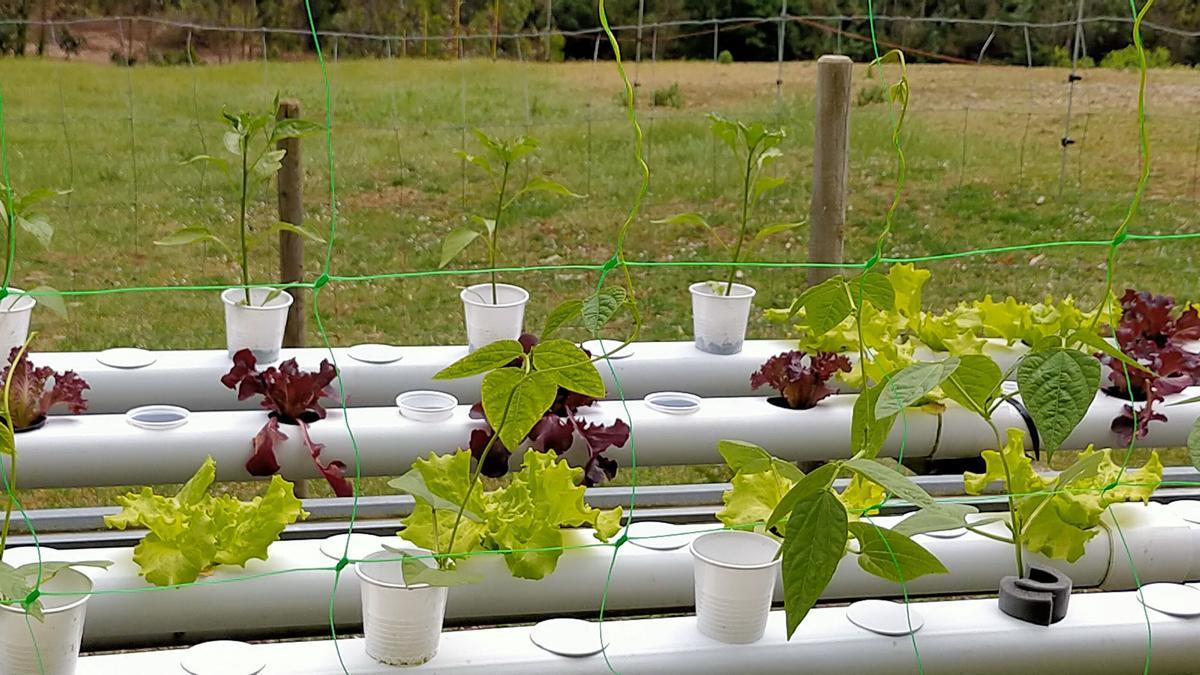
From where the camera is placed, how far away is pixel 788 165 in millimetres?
7105

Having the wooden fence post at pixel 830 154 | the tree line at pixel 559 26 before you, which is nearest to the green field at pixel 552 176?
the tree line at pixel 559 26

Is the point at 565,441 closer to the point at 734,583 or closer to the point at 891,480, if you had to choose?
the point at 734,583

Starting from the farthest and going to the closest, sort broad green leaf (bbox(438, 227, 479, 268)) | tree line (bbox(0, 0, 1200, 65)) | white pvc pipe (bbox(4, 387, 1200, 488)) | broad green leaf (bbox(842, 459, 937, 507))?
tree line (bbox(0, 0, 1200, 65)) < broad green leaf (bbox(438, 227, 479, 268)) < white pvc pipe (bbox(4, 387, 1200, 488)) < broad green leaf (bbox(842, 459, 937, 507))

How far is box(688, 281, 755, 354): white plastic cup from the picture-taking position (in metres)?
2.79

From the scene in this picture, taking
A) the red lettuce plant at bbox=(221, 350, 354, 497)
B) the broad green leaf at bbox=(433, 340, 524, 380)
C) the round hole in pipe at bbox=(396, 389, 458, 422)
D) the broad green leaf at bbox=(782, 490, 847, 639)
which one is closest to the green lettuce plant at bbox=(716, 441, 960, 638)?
the broad green leaf at bbox=(782, 490, 847, 639)

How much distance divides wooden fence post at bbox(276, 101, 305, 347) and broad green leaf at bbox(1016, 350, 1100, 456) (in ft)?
7.67

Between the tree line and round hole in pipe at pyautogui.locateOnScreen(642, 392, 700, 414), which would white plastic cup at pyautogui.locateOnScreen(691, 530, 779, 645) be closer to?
round hole in pipe at pyautogui.locateOnScreen(642, 392, 700, 414)

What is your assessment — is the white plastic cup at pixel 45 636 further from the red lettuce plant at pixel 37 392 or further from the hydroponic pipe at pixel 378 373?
the hydroponic pipe at pixel 378 373

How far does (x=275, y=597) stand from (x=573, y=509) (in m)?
0.43

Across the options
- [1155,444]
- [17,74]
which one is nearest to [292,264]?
[1155,444]

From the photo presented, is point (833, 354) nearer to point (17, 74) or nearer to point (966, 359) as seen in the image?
point (966, 359)

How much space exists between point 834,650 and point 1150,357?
1242mm

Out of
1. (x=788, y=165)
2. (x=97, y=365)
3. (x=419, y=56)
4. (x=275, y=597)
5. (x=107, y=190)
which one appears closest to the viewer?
(x=275, y=597)

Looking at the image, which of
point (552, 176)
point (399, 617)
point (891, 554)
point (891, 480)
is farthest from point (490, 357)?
point (552, 176)
